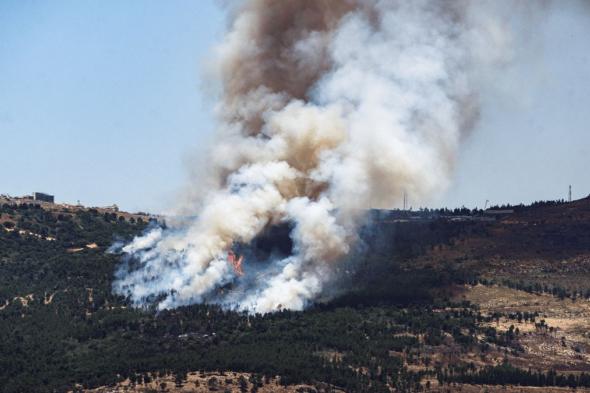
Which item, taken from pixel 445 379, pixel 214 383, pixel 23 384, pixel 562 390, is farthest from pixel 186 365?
pixel 562 390

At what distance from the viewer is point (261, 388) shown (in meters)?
186

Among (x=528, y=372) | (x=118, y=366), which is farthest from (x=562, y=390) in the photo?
(x=118, y=366)

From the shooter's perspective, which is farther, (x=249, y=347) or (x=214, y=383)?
(x=249, y=347)

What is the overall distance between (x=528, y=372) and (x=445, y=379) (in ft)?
36.8

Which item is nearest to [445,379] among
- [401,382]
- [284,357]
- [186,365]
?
[401,382]

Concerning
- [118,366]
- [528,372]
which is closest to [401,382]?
[528,372]

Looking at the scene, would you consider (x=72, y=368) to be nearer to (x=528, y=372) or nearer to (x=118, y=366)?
(x=118, y=366)

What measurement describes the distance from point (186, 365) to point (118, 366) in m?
8.24

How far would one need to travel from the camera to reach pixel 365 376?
19188cm

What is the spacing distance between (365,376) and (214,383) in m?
18.9

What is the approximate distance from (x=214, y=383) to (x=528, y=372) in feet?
133

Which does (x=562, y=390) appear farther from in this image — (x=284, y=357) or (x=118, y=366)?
(x=118, y=366)

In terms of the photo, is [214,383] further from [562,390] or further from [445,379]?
[562,390]

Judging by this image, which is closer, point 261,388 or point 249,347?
point 261,388
